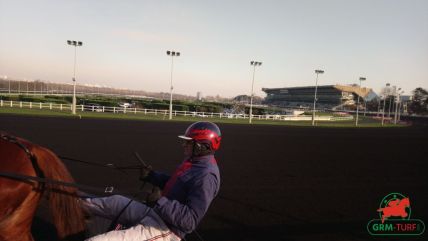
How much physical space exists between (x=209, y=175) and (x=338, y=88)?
132229 mm

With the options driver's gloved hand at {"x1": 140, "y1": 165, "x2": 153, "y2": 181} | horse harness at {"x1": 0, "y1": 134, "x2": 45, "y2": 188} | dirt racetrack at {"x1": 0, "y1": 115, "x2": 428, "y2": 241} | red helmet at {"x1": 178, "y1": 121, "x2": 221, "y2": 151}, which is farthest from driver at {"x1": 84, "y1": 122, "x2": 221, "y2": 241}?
dirt racetrack at {"x1": 0, "y1": 115, "x2": 428, "y2": 241}

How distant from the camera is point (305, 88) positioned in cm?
14575

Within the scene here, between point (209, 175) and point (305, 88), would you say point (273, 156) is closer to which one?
point (209, 175)

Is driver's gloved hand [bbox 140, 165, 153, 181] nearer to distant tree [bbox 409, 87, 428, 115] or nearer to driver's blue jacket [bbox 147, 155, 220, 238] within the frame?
driver's blue jacket [bbox 147, 155, 220, 238]

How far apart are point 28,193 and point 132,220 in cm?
79

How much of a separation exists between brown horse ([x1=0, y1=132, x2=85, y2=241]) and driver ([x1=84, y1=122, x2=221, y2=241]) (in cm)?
22

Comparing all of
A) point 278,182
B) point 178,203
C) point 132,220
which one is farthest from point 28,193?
point 278,182

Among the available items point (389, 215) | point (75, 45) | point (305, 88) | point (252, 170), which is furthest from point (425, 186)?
point (305, 88)

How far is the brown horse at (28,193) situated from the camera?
237 centimetres

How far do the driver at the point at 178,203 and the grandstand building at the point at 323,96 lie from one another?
366 feet

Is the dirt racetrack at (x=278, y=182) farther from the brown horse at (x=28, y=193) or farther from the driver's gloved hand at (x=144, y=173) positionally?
the brown horse at (x=28, y=193)

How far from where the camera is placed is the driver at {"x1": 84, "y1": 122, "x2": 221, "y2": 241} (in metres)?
2.55

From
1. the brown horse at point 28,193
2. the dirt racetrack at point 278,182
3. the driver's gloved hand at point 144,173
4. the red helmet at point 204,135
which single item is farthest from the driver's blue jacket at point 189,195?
the dirt racetrack at point 278,182

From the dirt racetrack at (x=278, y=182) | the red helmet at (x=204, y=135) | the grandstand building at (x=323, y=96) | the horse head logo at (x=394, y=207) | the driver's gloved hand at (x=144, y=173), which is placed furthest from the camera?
the grandstand building at (x=323, y=96)
